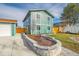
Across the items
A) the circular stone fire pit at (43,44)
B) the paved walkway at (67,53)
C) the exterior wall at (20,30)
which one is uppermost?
the exterior wall at (20,30)

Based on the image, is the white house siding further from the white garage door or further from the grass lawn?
the white garage door

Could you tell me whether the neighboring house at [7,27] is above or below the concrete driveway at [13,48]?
above

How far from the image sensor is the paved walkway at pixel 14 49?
104 inches

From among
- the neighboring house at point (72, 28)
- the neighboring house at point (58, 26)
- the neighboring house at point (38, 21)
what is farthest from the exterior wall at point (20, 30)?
the neighboring house at point (72, 28)

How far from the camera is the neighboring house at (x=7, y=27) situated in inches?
106

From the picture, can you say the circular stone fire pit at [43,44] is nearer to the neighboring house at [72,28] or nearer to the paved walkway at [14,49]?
the paved walkway at [14,49]

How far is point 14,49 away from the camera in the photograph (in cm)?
268

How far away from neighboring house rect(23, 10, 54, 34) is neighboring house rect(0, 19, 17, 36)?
19 cm

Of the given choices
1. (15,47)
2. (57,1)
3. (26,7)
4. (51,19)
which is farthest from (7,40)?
(57,1)

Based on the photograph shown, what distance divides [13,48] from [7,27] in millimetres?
338

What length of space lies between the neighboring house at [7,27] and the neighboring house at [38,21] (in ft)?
0.61

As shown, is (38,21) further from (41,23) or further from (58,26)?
(58,26)

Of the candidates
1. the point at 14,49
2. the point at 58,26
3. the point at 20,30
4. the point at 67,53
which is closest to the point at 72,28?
the point at 58,26

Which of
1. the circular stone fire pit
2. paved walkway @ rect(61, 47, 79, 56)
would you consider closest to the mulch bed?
the circular stone fire pit
